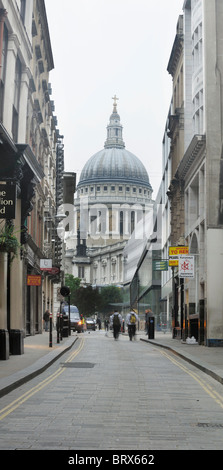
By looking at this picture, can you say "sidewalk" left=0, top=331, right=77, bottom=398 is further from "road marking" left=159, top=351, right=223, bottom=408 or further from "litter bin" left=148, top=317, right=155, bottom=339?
"litter bin" left=148, top=317, right=155, bottom=339

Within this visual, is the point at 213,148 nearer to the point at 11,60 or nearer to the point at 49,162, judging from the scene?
the point at 11,60

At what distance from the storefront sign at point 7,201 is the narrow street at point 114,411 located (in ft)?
Result: 12.8

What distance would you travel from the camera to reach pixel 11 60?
2358 centimetres

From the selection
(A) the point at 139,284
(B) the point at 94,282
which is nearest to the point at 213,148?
(A) the point at 139,284

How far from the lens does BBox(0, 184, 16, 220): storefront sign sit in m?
18.0

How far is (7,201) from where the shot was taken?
60.2 ft

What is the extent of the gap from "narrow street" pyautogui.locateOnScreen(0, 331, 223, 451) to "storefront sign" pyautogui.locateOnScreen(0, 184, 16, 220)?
12.8ft

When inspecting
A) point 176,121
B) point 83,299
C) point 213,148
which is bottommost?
point 83,299

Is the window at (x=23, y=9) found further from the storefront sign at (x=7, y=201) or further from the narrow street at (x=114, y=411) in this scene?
the narrow street at (x=114, y=411)

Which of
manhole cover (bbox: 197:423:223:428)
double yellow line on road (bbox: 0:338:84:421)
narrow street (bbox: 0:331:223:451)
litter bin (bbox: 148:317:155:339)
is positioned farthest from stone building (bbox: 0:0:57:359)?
litter bin (bbox: 148:317:155:339)

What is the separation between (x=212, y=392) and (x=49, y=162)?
1809 inches

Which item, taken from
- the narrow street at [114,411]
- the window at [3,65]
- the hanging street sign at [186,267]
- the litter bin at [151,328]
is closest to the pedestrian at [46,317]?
the litter bin at [151,328]

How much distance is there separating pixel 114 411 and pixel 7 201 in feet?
26.8

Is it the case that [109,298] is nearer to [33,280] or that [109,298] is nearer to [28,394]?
[33,280]
